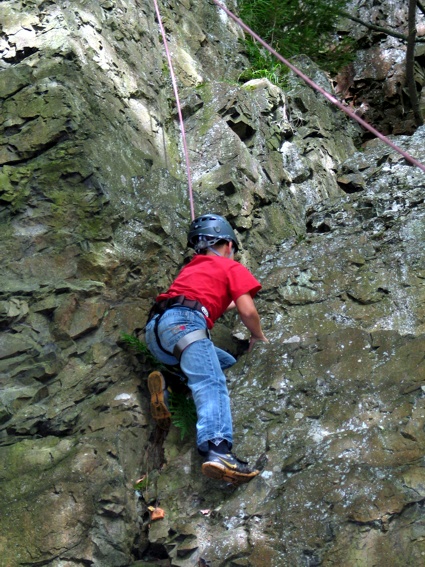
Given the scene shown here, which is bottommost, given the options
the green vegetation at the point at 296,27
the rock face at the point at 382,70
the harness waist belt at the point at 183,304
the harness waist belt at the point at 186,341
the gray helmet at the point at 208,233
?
the rock face at the point at 382,70

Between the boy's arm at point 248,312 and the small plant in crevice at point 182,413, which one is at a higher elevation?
the boy's arm at point 248,312

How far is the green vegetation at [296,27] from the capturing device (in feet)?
29.1

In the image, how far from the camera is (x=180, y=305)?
4.09 meters

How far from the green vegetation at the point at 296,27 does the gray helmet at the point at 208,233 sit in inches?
169

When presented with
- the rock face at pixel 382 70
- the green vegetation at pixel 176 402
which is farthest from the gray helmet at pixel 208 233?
the rock face at pixel 382 70

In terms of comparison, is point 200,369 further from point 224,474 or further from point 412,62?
point 412,62

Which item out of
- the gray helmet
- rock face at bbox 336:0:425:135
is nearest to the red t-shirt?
the gray helmet

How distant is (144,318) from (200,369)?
84 cm

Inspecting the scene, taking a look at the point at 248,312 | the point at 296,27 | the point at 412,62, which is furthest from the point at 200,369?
the point at 296,27

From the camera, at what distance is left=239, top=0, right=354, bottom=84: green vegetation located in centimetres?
886

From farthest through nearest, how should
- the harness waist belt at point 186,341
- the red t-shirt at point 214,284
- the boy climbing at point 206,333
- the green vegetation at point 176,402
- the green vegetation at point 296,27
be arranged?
the green vegetation at point 296,27 < the red t-shirt at point 214,284 < the green vegetation at point 176,402 < the harness waist belt at point 186,341 < the boy climbing at point 206,333

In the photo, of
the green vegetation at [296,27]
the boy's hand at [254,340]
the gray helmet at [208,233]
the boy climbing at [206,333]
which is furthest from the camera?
the green vegetation at [296,27]

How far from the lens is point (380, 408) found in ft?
12.1

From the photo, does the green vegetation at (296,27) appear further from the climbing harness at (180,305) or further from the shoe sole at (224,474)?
the shoe sole at (224,474)
